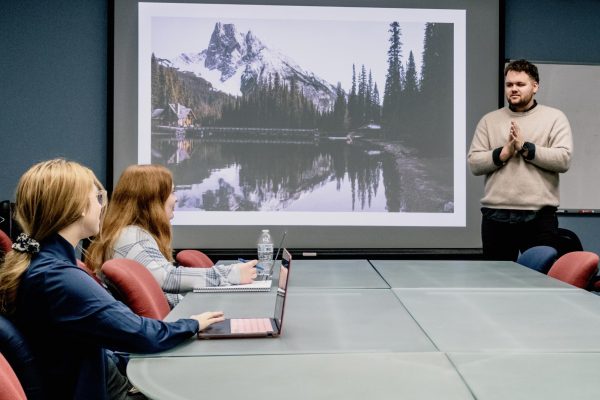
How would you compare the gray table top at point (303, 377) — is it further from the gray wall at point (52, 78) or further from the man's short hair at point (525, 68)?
the gray wall at point (52, 78)

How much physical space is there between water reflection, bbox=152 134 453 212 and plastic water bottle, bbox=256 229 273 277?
319 millimetres

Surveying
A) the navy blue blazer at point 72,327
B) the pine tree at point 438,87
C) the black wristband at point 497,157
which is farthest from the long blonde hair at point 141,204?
the pine tree at point 438,87

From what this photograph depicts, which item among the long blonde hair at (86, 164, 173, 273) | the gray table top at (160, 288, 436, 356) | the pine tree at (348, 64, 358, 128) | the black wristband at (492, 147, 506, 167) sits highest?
the pine tree at (348, 64, 358, 128)

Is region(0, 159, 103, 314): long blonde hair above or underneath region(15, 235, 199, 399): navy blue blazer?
above

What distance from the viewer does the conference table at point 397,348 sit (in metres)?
1.07

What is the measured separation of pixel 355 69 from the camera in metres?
4.43

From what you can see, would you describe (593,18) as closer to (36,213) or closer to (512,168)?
(512,168)

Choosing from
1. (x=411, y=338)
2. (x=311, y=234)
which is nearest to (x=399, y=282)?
(x=411, y=338)

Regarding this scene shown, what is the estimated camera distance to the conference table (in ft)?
3.50

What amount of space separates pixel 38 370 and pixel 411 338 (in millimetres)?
882

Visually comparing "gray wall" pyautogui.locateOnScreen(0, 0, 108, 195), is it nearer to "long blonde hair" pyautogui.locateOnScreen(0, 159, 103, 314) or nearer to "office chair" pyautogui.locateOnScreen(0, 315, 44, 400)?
"long blonde hair" pyautogui.locateOnScreen(0, 159, 103, 314)

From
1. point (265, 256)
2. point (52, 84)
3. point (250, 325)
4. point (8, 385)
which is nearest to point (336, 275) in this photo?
point (265, 256)

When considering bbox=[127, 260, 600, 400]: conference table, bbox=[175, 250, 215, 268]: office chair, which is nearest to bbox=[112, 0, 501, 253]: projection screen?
bbox=[175, 250, 215, 268]: office chair

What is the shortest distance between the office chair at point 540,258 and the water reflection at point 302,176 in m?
1.52
